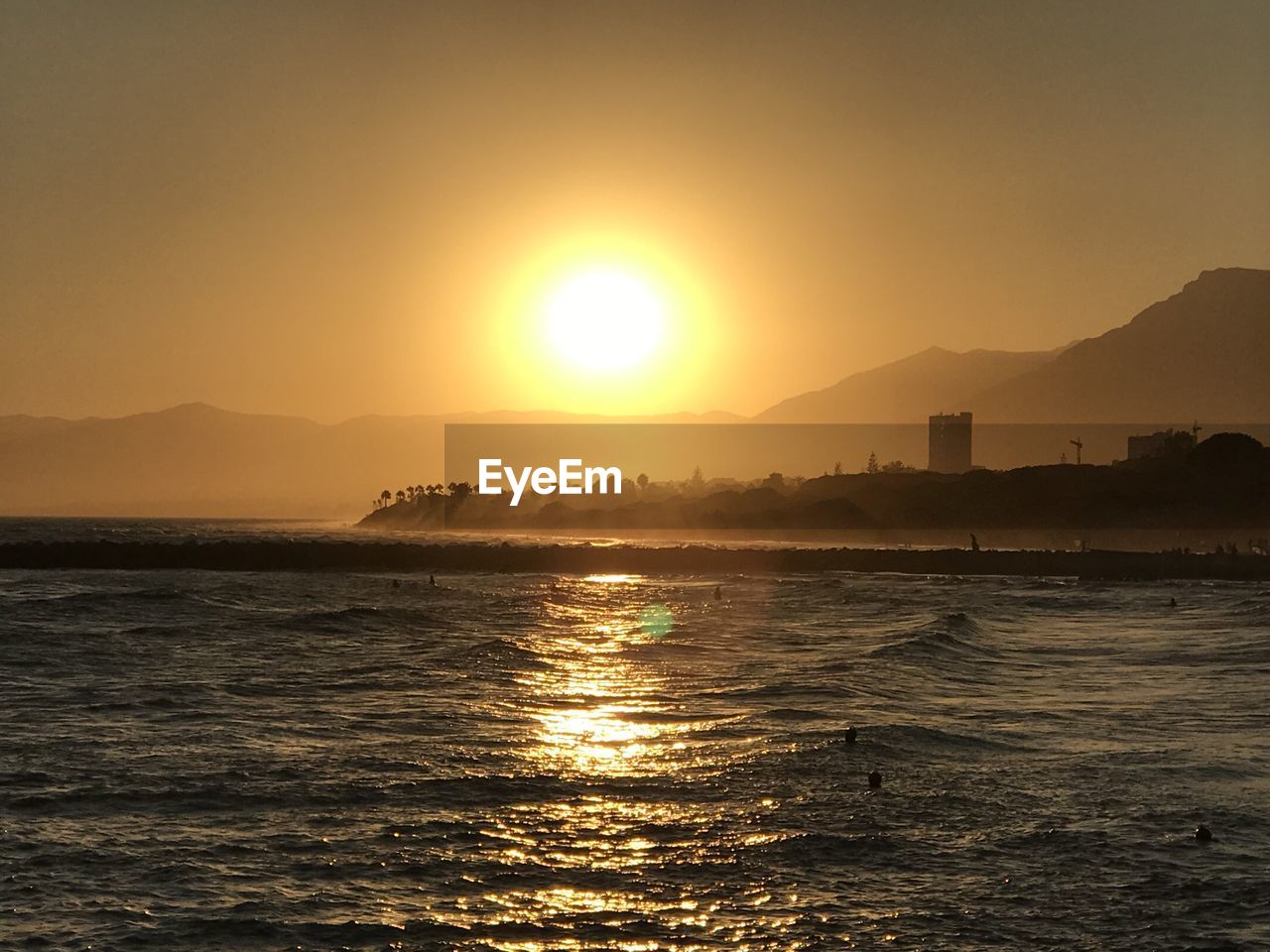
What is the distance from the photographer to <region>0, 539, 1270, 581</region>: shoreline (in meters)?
130

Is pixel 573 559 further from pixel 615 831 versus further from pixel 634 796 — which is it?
pixel 615 831

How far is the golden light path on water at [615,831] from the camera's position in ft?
62.5

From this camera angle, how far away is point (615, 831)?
24156 millimetres

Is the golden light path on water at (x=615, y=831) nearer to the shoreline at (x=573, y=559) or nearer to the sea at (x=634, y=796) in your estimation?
the sea at (x=634, y=796)

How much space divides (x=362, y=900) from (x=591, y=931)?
368cm

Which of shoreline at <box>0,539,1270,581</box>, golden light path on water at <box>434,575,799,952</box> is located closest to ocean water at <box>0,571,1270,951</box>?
golden light path on water at <box>434,575,799,952</box>

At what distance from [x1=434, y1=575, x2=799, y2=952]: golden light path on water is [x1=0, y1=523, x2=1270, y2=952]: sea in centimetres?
9

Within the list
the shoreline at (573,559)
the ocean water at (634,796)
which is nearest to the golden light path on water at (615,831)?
the ocean water at (634,796)

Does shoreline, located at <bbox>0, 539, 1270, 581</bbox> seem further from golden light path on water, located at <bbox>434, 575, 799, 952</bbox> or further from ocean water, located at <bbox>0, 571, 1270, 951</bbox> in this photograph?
golden light path on water, located at <bbox>434, 575, 799, 952</bbox>

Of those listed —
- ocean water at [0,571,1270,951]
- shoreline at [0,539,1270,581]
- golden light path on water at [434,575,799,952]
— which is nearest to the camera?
golden light path on water at [434,575,799,952]

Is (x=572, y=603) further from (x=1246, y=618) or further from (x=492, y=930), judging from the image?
(x=492, y=930)

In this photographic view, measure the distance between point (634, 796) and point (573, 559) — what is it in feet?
388

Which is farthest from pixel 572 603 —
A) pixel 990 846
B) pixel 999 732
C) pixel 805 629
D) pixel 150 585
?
pixel 990 846

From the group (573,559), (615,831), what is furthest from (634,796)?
(573,559)
